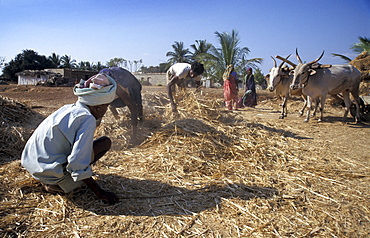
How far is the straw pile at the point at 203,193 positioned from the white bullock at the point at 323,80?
3.08m

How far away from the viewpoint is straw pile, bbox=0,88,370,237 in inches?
82.6

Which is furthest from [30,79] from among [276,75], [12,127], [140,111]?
[140,111]

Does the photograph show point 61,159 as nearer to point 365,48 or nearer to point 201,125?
point 201,125

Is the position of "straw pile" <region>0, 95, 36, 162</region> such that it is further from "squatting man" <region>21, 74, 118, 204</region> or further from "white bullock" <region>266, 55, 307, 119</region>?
"white bullock" <region>266, 55, 307, 119</region>

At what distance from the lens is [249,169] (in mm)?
Result: 3420

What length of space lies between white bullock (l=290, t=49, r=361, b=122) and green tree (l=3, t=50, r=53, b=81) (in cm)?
4419

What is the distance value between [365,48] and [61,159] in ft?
49.9

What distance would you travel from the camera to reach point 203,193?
8.82 ft

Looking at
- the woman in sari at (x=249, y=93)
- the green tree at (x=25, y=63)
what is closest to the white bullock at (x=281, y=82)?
the woman in sari at (x=249, y=93)

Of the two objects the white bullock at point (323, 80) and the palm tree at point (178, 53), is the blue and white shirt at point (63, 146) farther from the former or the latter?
the palm tree at point (178, 53)

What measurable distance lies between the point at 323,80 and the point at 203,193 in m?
6.20

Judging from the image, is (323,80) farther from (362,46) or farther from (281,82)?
(362,46)

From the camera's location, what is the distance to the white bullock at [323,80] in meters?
7.11

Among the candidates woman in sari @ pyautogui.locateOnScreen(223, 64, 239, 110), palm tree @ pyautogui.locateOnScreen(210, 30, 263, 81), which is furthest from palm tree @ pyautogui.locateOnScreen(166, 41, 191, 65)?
woman in sari @ pyautogui.locateOnScreen(223, 64, 239, 110)
